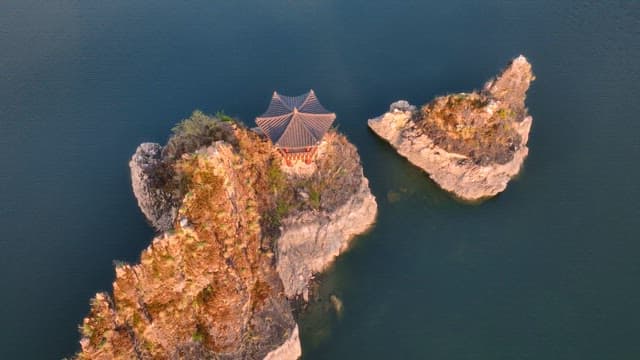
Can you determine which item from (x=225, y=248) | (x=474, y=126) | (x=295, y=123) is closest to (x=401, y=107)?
(x=474, y=126)

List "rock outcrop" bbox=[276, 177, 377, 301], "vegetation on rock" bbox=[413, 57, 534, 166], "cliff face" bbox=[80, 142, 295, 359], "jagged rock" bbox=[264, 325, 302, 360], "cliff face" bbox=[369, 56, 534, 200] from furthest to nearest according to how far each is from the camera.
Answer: "vegetation on rock" bbox=[413, 57, 534, 166] → "cliff face" bbox=[369, 56, 534, 200] → "rock outcrop" bbox=[276, 177, 377, 301] → "jagged rock" bbox=[264, 325, 302, 360] → "cliff face" bbox=[80, 142, 295, 359]

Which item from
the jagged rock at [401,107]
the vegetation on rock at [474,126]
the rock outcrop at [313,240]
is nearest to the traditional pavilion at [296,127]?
the rock outcrop at [313,240]

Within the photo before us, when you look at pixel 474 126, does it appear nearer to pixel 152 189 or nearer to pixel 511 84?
pixel 511 84

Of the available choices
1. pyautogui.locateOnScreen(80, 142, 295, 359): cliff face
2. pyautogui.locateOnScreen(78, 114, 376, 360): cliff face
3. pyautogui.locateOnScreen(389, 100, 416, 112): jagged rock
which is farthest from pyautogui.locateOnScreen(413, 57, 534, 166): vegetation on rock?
pyautogui.locateOnScreen(80, 142, 295, 359): cliff face

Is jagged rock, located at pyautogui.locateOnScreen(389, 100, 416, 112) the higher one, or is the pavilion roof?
jagged rock, located at pyautogui.locateOnScreen(389, 100, 416, 112)

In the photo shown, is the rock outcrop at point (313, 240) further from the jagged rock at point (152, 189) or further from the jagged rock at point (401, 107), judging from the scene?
the jagged rock at point (401, 107)

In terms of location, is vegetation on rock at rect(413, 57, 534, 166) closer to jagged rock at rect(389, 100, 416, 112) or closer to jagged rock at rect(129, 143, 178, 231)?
jagged rock at rect(389, 100, 416, 112)

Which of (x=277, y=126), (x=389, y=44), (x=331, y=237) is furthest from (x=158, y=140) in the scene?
(x=389, y=44)
